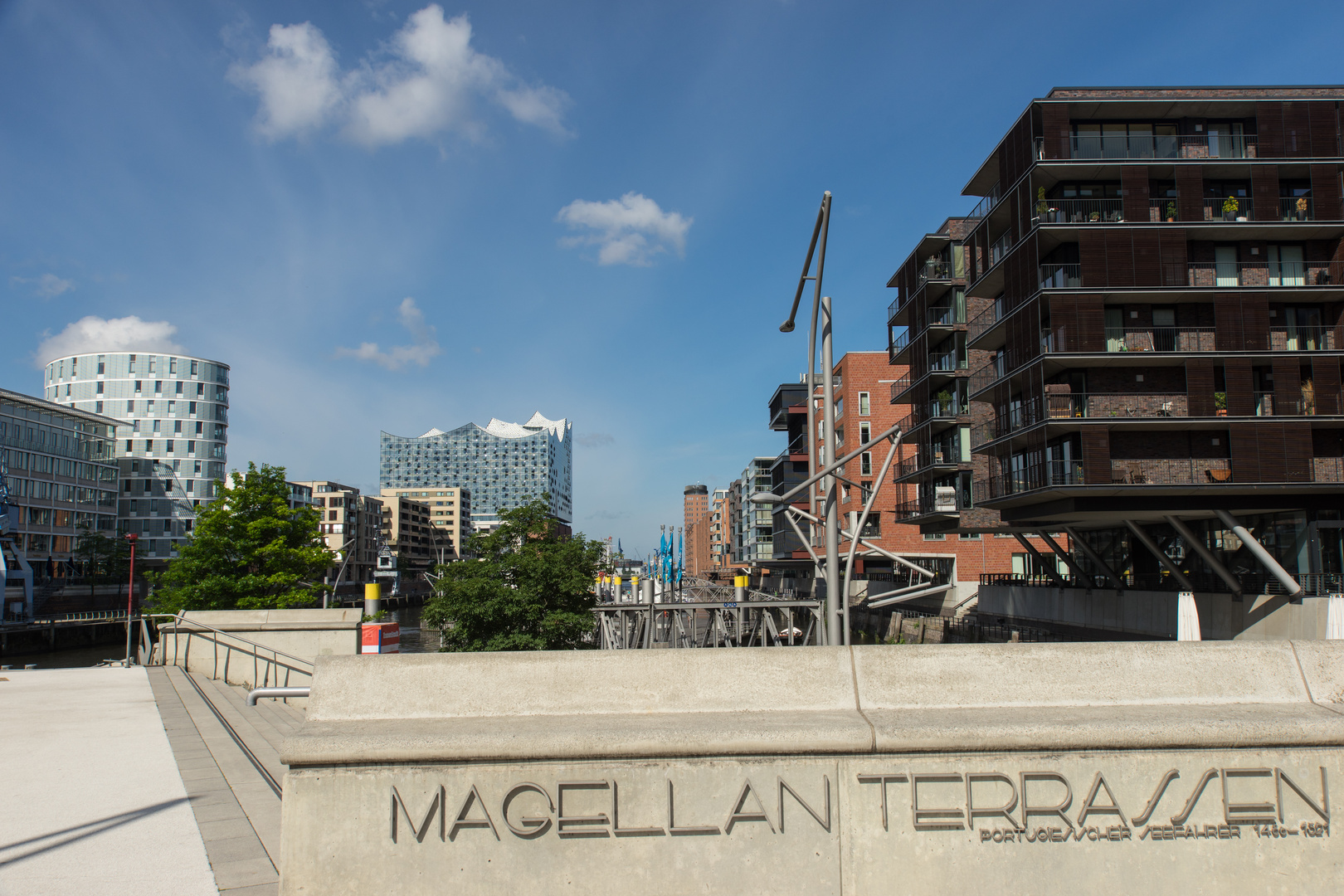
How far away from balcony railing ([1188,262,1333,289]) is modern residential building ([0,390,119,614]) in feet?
331

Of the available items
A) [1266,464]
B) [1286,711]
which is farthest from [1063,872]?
[1266,464]

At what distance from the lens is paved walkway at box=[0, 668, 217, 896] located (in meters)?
6.05

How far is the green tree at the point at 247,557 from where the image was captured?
3772 cm

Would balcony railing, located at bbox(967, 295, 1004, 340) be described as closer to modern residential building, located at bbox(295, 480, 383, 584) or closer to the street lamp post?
the street lamp post

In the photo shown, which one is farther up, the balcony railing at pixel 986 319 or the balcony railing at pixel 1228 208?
the balcony railing at pixel 1228 208

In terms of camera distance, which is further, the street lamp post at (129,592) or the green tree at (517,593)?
the green tree at (517,593)

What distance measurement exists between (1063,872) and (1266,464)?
1264 inches

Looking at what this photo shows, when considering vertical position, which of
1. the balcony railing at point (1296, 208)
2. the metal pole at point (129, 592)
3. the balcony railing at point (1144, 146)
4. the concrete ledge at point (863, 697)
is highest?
the balcony railing at point (1144, 146)

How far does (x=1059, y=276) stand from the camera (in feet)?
111

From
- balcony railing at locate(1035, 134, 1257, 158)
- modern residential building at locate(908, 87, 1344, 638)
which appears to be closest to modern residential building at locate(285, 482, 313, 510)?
modern residential building at locate(908, 87, 1344, 638)

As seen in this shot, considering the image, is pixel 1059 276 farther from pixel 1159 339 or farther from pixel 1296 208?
pixel 1296 208

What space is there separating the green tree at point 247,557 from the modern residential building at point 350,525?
109 m

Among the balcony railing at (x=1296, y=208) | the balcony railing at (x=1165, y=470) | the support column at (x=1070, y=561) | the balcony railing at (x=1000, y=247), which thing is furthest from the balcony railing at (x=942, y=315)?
the balcony railing at (x=1165, y=470)

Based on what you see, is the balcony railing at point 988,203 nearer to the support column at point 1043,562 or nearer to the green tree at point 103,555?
the support column at point 1043,562
